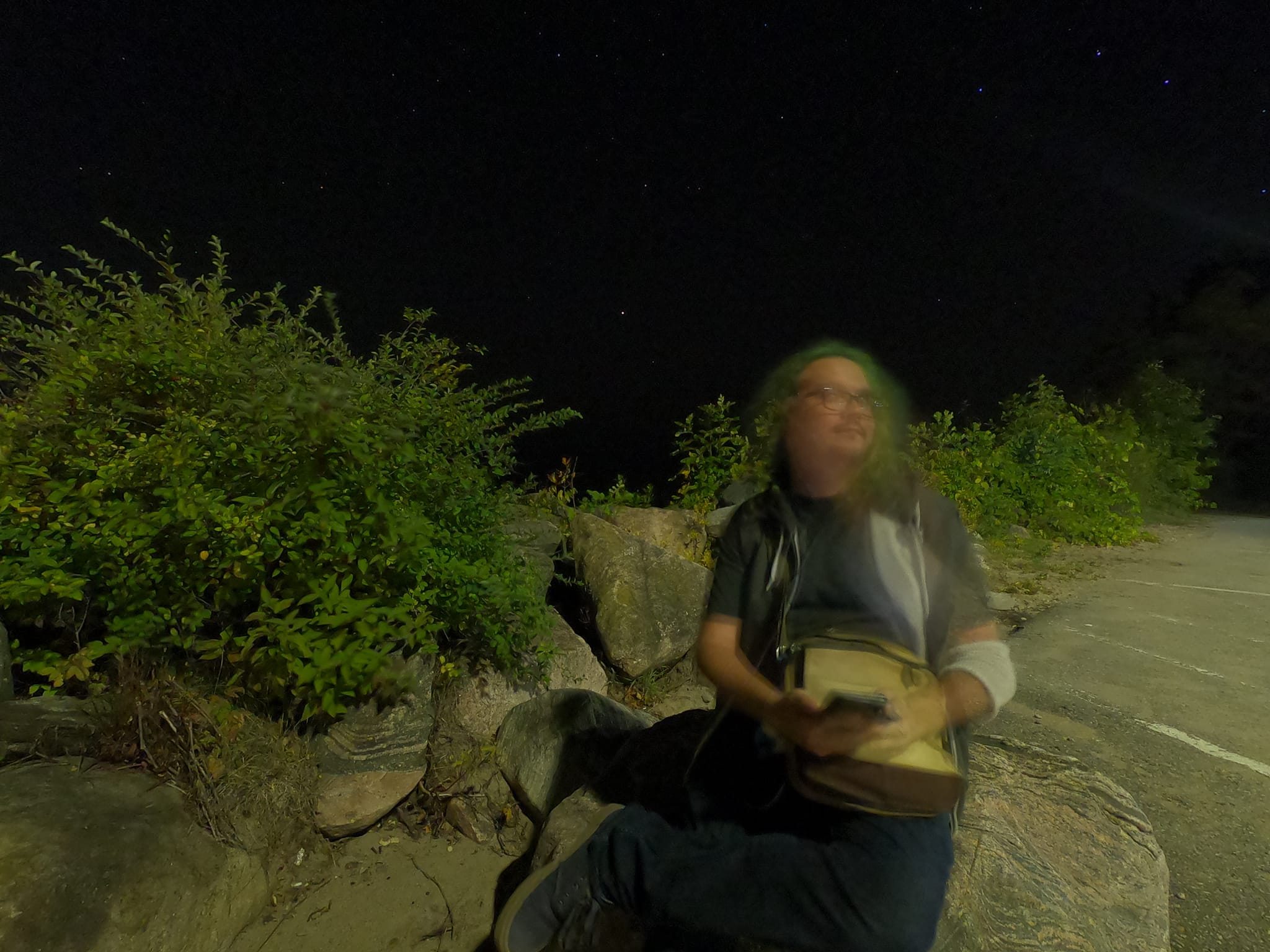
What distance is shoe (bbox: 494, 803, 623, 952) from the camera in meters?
1.73

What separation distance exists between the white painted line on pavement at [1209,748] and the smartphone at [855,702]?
113 inches

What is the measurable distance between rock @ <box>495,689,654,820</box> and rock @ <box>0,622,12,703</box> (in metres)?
1.84

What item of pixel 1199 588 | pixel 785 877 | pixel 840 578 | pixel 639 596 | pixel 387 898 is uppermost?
pixel 840 578

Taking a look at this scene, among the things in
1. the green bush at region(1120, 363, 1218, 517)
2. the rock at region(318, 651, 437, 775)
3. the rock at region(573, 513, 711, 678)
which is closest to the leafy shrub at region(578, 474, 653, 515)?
the rock at region(573, 513, 711, 678)

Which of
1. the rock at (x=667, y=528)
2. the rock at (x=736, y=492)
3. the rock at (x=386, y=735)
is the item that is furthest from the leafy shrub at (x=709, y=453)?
the rock at (x=386, y=735)

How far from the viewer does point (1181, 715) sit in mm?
3418

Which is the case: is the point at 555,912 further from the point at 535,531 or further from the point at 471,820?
the point at 535,531

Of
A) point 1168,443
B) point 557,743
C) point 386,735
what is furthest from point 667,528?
point 1168,443

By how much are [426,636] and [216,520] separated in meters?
0.92

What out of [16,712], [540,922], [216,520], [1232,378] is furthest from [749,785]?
[1232,378]

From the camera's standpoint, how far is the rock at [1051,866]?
174 cm

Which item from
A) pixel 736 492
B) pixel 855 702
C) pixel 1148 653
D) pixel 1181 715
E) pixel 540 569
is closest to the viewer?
pixel 855 702

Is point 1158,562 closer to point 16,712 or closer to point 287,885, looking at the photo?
point 287,885

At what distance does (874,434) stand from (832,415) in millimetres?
135
